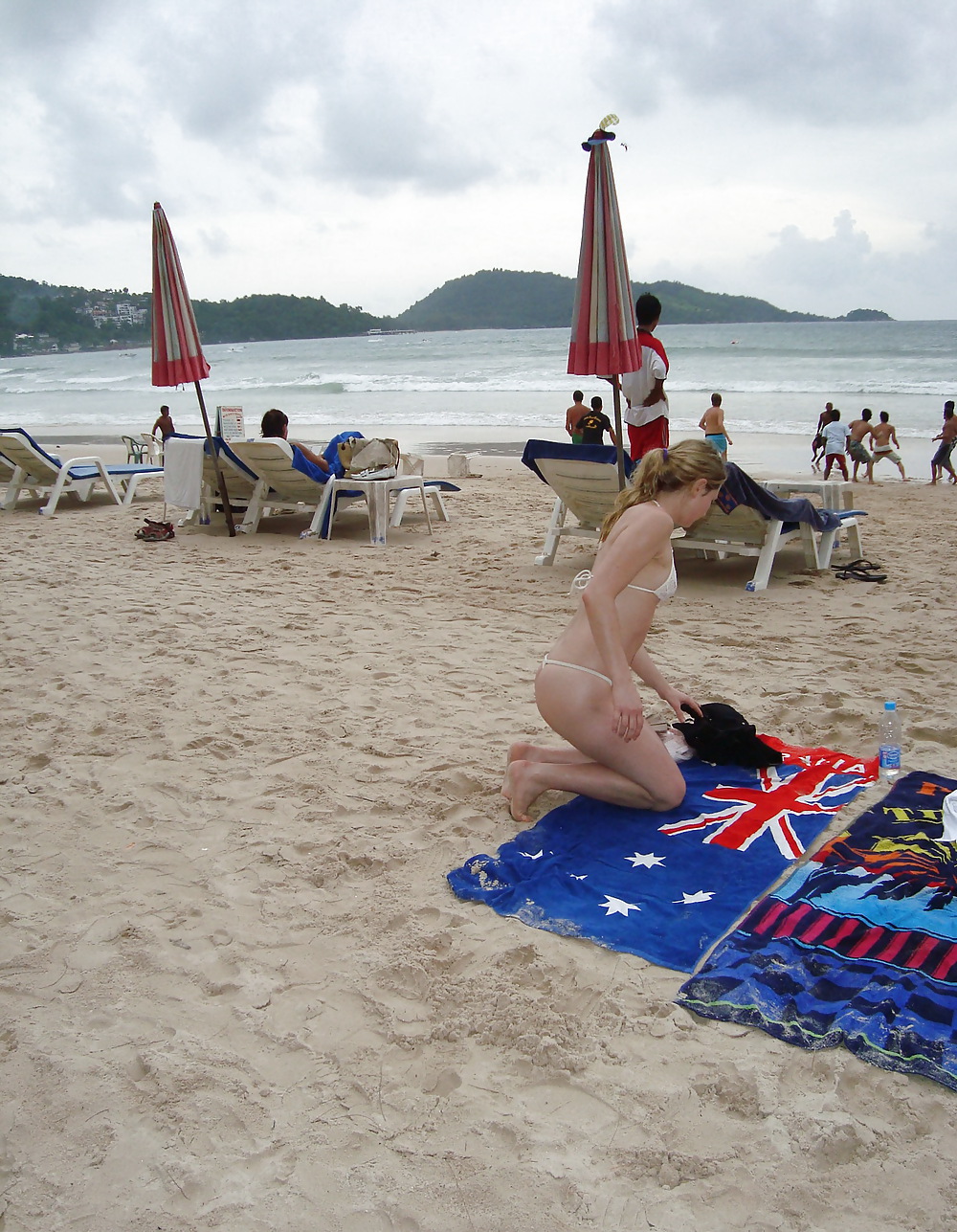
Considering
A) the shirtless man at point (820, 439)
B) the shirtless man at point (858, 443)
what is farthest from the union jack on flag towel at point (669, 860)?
the shirtless man at point (820, 439)

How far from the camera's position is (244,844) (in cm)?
270

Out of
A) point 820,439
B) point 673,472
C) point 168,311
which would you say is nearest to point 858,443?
point 820,439

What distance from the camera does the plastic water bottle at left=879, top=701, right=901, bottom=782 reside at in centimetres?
300

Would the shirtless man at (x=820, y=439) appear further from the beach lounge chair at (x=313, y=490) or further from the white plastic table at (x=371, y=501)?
the white plastic table at (x=371, y=501)

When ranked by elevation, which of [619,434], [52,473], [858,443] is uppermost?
[619,434]

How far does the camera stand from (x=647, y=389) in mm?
5715

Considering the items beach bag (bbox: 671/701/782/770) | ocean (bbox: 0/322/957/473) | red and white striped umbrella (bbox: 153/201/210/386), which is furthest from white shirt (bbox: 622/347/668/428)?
ocean (bbox: 0/322/957/473)

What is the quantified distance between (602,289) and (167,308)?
373 cm

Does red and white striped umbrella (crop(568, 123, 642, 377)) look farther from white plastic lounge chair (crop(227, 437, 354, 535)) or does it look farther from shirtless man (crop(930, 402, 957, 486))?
shirtless man (crop(930, 402, 957, 486))

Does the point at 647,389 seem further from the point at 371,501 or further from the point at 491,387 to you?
the point at 491,387

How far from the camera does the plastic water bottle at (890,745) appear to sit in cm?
300

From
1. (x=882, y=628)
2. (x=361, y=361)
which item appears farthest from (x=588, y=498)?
(x=361, y=361)

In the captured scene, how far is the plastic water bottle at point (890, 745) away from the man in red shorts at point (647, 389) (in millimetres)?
2821

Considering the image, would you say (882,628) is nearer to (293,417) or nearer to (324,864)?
(324,864)
